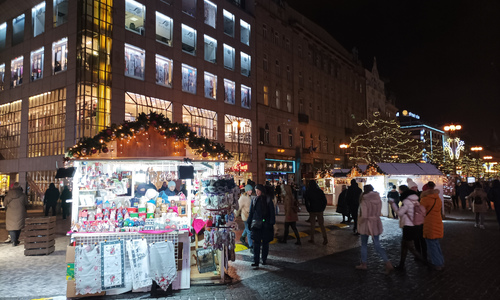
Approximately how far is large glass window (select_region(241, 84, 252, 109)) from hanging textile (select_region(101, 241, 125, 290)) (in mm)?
29868

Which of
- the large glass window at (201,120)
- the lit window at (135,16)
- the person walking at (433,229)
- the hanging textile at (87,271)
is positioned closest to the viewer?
the hanging textile at (87,271)

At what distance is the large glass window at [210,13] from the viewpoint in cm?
3269

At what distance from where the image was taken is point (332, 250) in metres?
11.3

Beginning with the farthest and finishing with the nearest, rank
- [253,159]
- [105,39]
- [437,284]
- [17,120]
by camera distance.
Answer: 1. [253,159]
2. [17,120]
3. [105,39]
4. [437,284]

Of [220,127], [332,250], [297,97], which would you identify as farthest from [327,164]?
[332,250]

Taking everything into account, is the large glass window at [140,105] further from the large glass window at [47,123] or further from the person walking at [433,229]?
the person walking at [433,229]

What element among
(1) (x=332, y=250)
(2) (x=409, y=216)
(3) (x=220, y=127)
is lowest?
(1) (x=332, y=250)

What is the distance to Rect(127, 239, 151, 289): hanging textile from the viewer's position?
23.0ft

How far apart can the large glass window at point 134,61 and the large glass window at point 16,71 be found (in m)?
9.18


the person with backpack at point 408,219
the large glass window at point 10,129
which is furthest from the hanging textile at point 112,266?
the large glass window at point 10,129

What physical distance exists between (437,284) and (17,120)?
30.7 metres

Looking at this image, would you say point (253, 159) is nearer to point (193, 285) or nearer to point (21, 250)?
point (21, 250)

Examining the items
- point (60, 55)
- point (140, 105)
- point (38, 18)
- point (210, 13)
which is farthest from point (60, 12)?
point (210, 13)

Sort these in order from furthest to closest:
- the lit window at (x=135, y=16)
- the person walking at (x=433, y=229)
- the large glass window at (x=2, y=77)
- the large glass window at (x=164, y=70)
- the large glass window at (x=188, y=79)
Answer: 1. the large glass window at (x=2, y=77)
2. the large glass window at (x=188, y=79)
3. the large glass window at (x=164, y=70)
4. the lit window at (x=135, y=16)
5. the person walking at (x=433, y=229)
